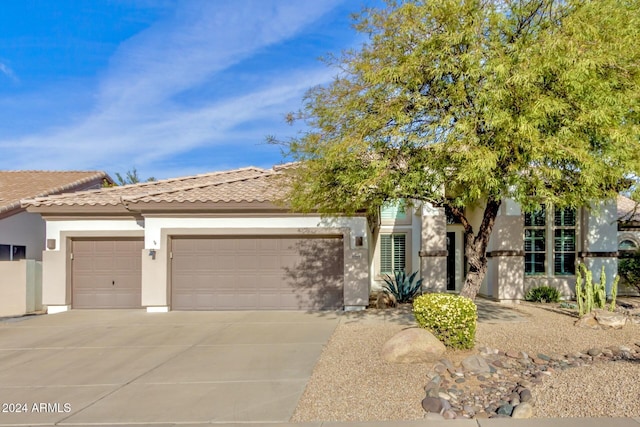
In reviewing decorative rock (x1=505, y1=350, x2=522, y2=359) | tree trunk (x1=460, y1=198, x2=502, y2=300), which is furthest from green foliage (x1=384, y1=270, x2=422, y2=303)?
decorative rock (x1=505, y1=350, x2=522, y2=359)

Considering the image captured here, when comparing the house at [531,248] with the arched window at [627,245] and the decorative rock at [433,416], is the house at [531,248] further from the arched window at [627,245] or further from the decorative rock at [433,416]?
the decorative rock at [433,416]

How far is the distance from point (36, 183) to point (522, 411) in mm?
19431

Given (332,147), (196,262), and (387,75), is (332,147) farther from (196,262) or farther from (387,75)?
(196,262)

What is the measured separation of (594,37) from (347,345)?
6450 millimetres

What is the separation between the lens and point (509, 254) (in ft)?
47.2

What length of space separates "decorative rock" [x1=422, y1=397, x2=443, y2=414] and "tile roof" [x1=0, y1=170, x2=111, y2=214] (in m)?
14.6

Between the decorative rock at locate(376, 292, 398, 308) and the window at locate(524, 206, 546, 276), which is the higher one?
the window at locate(524, 206, 546, 276)

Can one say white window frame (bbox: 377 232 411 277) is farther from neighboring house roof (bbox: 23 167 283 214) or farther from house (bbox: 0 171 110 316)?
house (bbox: 0 171 110 316)

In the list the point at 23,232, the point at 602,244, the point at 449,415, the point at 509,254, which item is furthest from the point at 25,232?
the point at 602,244

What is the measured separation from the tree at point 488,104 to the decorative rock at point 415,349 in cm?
225

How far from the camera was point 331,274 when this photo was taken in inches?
524

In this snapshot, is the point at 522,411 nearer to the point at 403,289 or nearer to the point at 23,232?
Result: the point at 403,289

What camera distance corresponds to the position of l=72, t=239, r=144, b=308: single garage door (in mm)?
13984

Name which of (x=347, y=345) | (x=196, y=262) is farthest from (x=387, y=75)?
(x=196, y=262)
